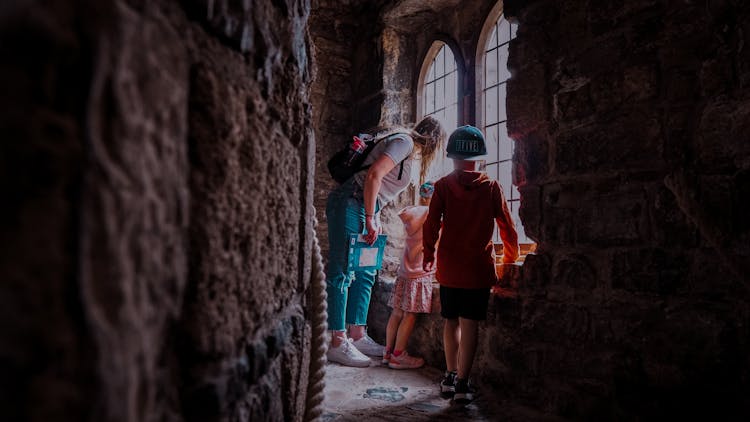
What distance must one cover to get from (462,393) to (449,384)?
13cm

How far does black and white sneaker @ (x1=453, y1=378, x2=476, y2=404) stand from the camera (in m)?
2.34

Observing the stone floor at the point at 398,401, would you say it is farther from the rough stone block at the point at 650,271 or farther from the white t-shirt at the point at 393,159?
the white t-shirt at the point at 393,159

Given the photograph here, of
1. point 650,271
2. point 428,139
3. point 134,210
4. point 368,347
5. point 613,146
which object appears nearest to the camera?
point 134,210

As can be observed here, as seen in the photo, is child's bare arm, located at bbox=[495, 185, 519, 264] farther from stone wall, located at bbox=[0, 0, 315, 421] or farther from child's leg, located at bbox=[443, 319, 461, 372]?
stone wall, located at bbox=[0, 0, 315, 421]

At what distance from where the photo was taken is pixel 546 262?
225 centimetres

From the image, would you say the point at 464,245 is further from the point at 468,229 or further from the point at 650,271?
the point at 650,271

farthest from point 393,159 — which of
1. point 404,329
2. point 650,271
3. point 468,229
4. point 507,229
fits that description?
point 650,271

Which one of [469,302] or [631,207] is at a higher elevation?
[631,207]

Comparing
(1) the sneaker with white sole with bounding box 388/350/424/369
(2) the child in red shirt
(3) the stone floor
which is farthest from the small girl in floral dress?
(2) the child in red shirt

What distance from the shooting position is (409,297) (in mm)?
2988

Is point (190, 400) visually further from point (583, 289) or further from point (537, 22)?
point (537, 22)

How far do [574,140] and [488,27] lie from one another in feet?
5.57

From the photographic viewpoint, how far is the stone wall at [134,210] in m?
0.31

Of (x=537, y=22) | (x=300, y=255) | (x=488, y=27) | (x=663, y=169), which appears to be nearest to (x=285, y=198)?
(x=300, y=255)
